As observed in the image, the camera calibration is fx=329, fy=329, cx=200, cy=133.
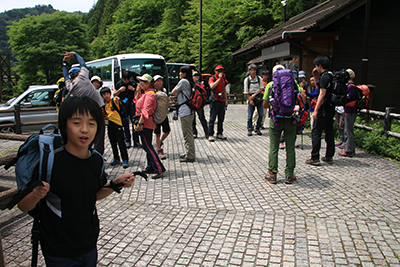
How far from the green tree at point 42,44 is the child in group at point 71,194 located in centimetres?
4138

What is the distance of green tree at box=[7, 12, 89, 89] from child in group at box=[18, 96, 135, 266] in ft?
136

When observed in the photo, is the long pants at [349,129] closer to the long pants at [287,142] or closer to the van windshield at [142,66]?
the long pants at [287,142]

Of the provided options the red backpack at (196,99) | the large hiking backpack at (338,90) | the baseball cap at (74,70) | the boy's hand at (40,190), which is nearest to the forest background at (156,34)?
the large hiking backpack at (338,90)

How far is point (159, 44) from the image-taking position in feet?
136

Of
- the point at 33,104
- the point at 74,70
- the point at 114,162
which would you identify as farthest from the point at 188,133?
the point at 33,104

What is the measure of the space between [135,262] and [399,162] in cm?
619

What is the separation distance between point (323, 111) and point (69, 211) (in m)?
5.62

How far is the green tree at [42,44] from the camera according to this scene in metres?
39.0

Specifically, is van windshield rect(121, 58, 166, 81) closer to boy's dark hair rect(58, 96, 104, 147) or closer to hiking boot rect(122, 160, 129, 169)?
hiking boot rect(122, 160, 129, 169)

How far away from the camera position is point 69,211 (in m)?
2.00

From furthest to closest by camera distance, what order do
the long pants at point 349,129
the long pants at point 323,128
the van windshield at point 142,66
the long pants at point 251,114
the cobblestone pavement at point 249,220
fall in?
the van windshield at point 142,66, the long pants at point 251,114, the long pants at point 349,129, the long pants at point 323,128, the cobblestone pavement at point 249,220

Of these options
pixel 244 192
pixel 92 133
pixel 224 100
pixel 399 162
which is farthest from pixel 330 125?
pixel 92 133

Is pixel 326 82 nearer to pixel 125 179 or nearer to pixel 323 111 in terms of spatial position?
pixel 323 111

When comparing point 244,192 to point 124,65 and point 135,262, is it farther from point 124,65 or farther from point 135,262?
point 124,65
